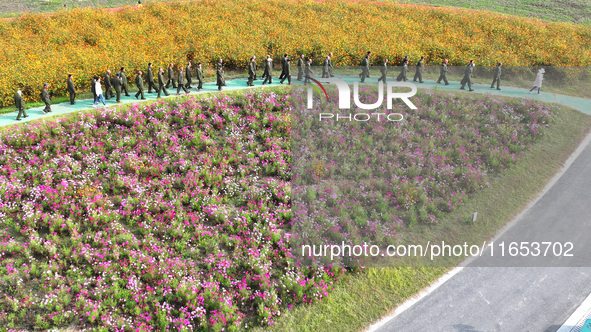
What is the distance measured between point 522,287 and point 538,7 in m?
40.8

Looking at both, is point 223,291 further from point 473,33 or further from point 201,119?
point 473,33

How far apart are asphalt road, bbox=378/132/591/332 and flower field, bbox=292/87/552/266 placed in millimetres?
2414

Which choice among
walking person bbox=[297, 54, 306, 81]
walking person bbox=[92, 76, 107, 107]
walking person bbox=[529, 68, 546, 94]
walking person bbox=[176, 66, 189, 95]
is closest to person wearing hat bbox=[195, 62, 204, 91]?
walking person bbox=[176, 66, 189, 95]

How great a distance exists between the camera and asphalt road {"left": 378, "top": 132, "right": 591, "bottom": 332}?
12.7m

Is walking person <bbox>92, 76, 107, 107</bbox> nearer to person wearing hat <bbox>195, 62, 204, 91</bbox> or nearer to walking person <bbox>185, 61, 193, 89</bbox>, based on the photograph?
walking person <bbox>185, 61, 193, 89</bbox>

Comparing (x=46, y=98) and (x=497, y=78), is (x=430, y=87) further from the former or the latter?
(x=46, y=98)

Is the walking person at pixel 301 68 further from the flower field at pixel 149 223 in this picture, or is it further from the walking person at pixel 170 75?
the walking person at pixel 170 75

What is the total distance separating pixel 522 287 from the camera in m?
14.0

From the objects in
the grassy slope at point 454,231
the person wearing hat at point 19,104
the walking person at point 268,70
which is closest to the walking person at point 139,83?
the person wearing hat at point 19,104

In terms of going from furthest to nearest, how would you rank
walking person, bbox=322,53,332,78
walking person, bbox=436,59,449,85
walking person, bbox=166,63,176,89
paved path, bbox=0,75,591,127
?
walking person, bbox=436,59,449,85 → walking person, bbox=322,53,332,78 → walking person, bbox=166,63,176,89 → paved path, bbox=0,75,591,127

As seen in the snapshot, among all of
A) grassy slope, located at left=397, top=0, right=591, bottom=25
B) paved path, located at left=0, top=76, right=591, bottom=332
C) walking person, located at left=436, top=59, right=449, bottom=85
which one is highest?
grassy slope, located at left=397, top=0, right=591, bottom=25

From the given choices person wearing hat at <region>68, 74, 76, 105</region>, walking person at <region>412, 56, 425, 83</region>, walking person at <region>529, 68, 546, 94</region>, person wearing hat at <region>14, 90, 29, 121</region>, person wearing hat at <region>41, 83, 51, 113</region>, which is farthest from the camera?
walking person at <region>412, 56, 425, 83</region>

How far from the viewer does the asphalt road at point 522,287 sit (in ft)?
41.7

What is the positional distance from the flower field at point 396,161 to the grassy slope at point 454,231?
0.49 meters
